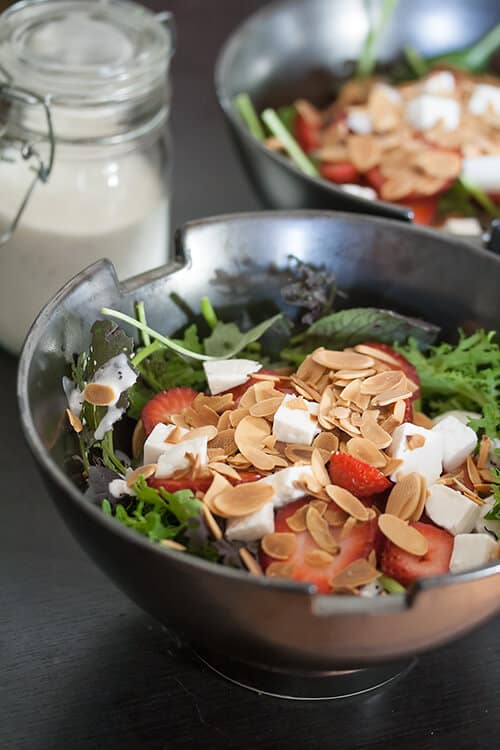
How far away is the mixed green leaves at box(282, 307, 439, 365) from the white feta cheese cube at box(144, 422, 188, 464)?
0.16 m

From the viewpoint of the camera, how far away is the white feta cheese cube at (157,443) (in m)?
0.76

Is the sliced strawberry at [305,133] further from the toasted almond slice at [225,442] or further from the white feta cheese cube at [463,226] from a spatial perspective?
the toasted almond slice at [225,442]

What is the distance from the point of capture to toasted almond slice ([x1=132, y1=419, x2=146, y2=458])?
31.8 inches

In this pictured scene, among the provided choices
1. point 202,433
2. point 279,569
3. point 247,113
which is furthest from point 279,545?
point 247,113

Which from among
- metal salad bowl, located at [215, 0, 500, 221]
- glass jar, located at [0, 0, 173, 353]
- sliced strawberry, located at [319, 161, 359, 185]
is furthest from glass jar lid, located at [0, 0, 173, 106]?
sliced strawberry, located at [319, 161, 359, 185]

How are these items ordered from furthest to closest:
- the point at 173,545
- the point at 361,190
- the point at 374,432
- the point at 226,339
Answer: the point at 361,190
the point at 226,339
the point at 374,432
the point at 173,545

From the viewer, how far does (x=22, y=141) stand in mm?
957

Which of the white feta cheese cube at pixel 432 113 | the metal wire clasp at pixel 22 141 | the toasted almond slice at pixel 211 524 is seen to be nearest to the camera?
the toasted almond slice at pixel 211 524

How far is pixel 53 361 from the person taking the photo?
2.46 ft

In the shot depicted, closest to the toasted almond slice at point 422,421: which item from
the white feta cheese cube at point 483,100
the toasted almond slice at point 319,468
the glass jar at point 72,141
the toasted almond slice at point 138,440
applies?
the toasted almond slice at point 319,468

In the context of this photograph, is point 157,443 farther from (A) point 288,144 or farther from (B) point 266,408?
(A) point 288,144

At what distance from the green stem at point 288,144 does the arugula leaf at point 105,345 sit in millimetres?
505

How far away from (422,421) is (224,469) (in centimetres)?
19

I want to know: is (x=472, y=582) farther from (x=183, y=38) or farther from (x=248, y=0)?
(x=248, y=0)
